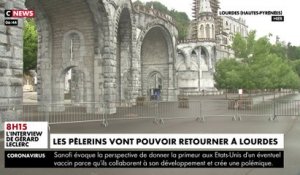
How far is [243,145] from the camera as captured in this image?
6.38m

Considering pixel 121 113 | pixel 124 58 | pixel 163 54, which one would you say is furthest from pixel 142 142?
pixel 163 54

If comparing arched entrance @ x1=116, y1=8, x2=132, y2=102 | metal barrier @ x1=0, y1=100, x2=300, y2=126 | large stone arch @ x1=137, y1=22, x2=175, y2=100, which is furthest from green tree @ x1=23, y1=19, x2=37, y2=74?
metal barrier @ x1=0, y1=100, x2=300, y2=126

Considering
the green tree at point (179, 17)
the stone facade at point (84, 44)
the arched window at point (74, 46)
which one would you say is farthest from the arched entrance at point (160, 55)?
the green tree at point (179, 17)

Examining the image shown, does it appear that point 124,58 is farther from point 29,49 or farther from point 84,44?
point 29,49

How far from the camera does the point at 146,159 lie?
602 cm

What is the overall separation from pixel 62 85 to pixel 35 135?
15.1 metres

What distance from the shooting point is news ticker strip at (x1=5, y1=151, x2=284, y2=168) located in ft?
19.7

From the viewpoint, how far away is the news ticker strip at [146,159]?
600 cm

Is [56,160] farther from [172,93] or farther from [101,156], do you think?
[172,93]

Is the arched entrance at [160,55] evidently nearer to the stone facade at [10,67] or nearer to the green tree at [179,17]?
the stone facade at [10,67]

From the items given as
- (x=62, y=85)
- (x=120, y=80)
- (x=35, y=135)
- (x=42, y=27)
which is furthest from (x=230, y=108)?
(x=35, y=135)

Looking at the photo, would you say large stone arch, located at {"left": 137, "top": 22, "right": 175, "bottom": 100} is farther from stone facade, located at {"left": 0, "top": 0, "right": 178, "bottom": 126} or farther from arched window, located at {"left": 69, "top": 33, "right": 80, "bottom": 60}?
arched window, located at {"left": 69, "top": 33, "right": 80, "bottom": 60}

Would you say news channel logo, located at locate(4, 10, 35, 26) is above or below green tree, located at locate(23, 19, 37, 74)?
below

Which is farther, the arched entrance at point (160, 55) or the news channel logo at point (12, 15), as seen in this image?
the arched entrance at point (160, 55)
